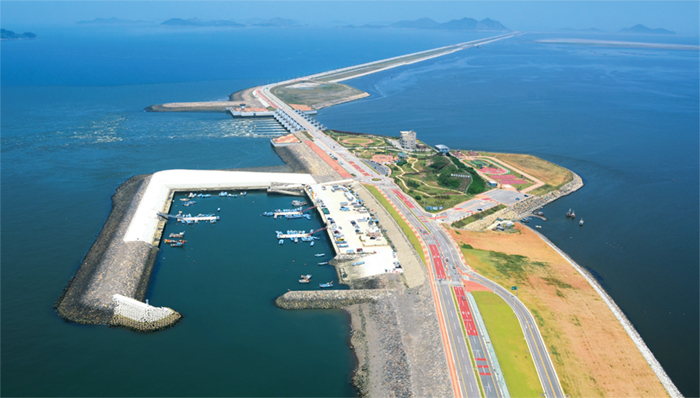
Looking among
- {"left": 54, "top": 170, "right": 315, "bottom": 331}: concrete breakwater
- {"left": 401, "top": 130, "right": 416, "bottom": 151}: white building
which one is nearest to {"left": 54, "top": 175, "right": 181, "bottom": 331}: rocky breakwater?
{"left": 54, "top": 170, "right": 315, "bottom": 331}: concrete breakwater

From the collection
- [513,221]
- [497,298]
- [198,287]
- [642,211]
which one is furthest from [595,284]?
[198,287]

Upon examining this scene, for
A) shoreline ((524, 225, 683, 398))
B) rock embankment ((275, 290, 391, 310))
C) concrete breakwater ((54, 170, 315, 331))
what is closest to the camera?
shoreline ((524, 225, 683, 398))

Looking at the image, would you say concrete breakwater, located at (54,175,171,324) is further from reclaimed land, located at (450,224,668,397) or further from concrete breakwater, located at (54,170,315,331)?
reclaimed land, located at (450,224,668,397)

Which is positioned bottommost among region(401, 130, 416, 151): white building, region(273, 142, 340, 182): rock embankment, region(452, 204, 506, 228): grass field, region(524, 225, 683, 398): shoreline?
region(524, 225, 683, 398): shoreline

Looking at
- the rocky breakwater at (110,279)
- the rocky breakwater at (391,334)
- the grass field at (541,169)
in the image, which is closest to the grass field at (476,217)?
the grass field at (541,169)

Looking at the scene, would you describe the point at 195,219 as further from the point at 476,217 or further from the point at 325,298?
the point at 476,217

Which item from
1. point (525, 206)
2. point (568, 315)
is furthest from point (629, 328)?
point (525, 206)
